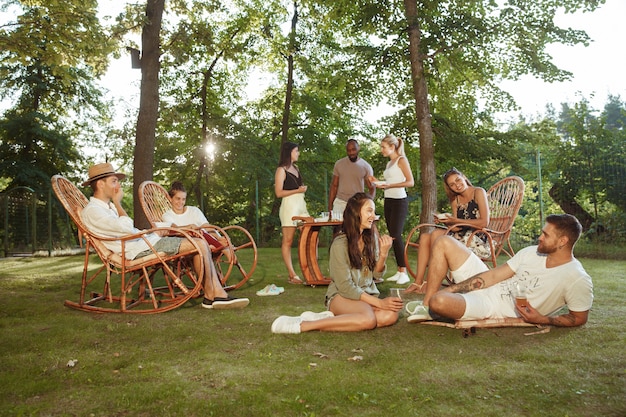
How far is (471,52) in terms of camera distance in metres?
8.84

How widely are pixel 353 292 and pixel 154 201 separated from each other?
294 cm

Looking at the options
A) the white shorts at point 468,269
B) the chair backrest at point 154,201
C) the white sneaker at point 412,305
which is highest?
the chair backrest at point 154,201

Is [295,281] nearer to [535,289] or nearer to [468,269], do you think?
[468,269]

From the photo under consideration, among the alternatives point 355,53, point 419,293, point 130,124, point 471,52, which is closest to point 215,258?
point 419,293

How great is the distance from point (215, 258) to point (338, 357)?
8.38 ft

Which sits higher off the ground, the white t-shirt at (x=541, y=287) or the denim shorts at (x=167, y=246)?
the denim shorts at (x=167, y=246)

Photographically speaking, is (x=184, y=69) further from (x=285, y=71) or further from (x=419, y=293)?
(x=419, y=293)

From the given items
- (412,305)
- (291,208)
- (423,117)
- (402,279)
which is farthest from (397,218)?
(423,117)

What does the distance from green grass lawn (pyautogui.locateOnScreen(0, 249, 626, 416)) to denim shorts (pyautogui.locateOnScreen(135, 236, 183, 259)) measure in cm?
50

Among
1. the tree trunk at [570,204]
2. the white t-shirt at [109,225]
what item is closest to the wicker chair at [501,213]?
the white t-shirt at [109,225]

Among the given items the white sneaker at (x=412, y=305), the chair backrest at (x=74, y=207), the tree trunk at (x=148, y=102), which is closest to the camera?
the white sneaker at (x=412, y=305)

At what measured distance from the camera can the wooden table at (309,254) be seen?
5.52 meters

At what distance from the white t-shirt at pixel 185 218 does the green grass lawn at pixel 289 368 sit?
1.39 meters

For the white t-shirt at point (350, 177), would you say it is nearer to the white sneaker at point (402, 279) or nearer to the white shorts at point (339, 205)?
the white shorts at point (339, 205)
